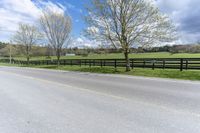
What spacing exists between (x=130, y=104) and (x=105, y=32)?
1586cm

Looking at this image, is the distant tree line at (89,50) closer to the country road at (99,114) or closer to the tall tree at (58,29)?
the tall tree at (58,29)

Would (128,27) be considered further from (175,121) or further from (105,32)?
(175,121)

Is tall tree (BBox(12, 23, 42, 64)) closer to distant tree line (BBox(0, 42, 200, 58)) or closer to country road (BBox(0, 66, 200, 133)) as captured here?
distant tree line (BBox(0, 42, 200, 58))

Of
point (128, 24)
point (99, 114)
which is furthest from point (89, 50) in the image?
point (99, 114)

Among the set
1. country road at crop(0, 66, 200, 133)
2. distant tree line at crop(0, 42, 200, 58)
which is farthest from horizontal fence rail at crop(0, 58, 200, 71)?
country road at crop(0, 66, 200, 133)

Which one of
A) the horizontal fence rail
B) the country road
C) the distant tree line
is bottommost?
the country road

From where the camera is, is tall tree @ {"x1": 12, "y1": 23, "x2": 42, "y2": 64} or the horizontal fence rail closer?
the horizontal fence rail

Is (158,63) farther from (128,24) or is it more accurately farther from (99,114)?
(99,114)

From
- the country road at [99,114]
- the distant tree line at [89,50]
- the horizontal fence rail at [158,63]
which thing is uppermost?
the distant tree line at [89,50]

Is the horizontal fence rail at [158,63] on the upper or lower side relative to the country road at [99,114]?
upper

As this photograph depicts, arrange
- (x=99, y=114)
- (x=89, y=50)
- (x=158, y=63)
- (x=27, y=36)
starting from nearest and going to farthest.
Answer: (x=99, y=114) → (x=158, y=63) → (x=89, y=50) → (x=27, y=36)

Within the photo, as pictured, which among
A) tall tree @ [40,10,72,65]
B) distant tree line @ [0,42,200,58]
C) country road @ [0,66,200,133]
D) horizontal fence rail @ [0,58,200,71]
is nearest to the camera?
country road @ [0,66,200,133]

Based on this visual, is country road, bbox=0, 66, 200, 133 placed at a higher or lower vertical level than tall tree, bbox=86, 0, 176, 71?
lower

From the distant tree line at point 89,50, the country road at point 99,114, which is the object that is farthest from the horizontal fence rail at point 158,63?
the country road at point 99,114
